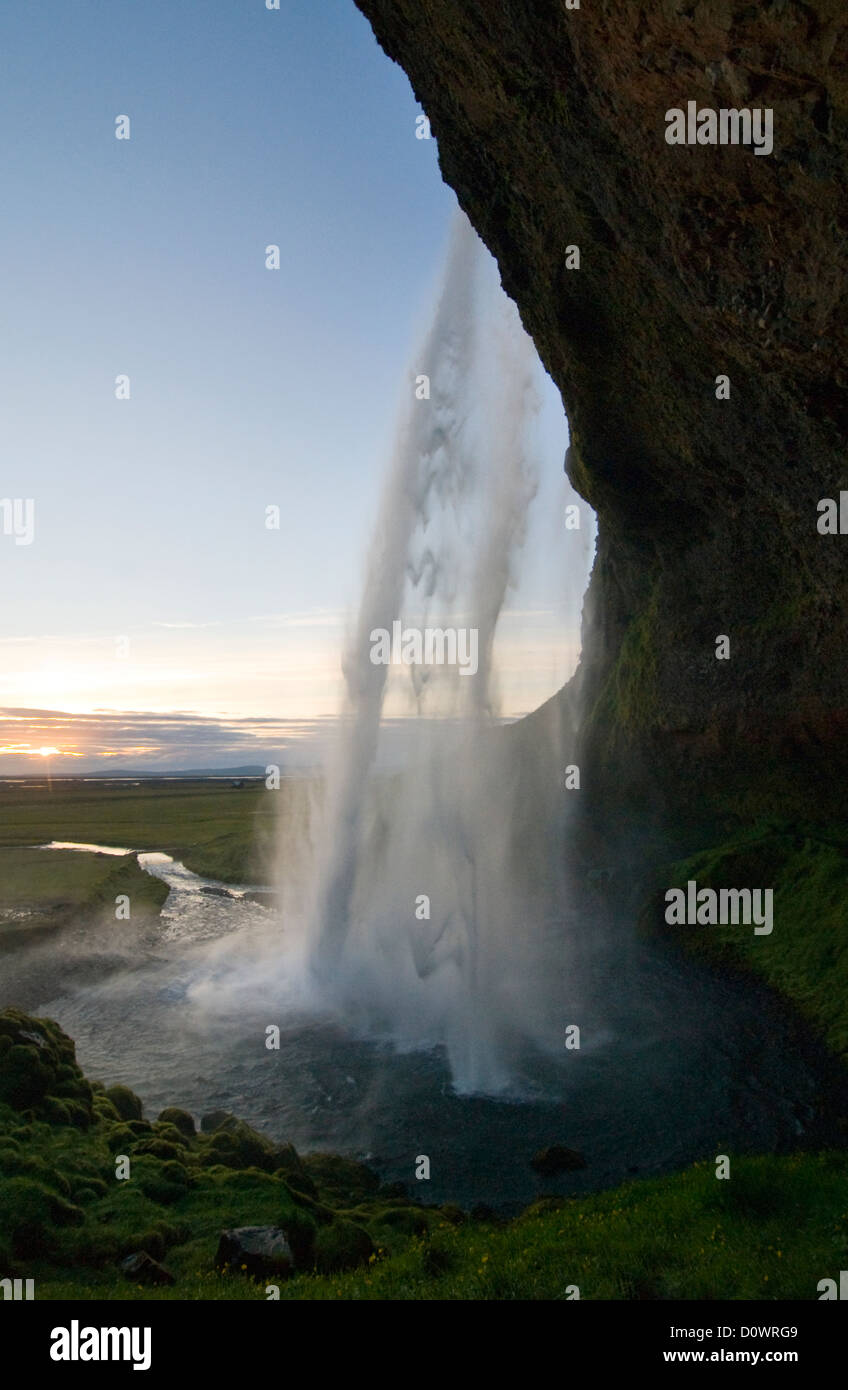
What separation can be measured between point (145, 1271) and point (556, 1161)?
887cm

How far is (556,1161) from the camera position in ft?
55.2

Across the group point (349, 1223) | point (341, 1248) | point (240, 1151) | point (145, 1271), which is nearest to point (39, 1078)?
point (240, 1151)

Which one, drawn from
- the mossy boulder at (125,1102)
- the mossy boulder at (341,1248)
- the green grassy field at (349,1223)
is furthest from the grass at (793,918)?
the mossy boulder at (125,1102)

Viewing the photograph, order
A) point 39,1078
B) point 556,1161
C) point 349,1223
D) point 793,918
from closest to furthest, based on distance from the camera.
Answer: point 349,1223 < point 556,1161 < point 39,1078 < point 793,918

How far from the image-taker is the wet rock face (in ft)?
39.8

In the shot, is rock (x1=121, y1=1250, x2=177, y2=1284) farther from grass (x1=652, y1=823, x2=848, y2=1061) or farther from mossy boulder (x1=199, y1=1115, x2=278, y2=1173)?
grass (x1=652, y1=823, x2=848, y2=1061)

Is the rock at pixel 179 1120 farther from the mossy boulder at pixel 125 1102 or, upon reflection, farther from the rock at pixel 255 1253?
the rock at pixel 255 1253

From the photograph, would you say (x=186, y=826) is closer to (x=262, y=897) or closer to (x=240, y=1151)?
(x=262, y=897)

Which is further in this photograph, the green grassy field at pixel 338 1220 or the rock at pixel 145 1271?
the rock at pixel 145 1271

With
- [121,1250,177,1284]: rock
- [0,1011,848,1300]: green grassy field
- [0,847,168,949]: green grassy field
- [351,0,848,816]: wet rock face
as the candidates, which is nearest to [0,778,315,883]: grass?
[0,847,168,949]: green grassy field

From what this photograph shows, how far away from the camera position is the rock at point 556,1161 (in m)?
16.7

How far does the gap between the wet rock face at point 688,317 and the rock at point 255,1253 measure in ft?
56.5
